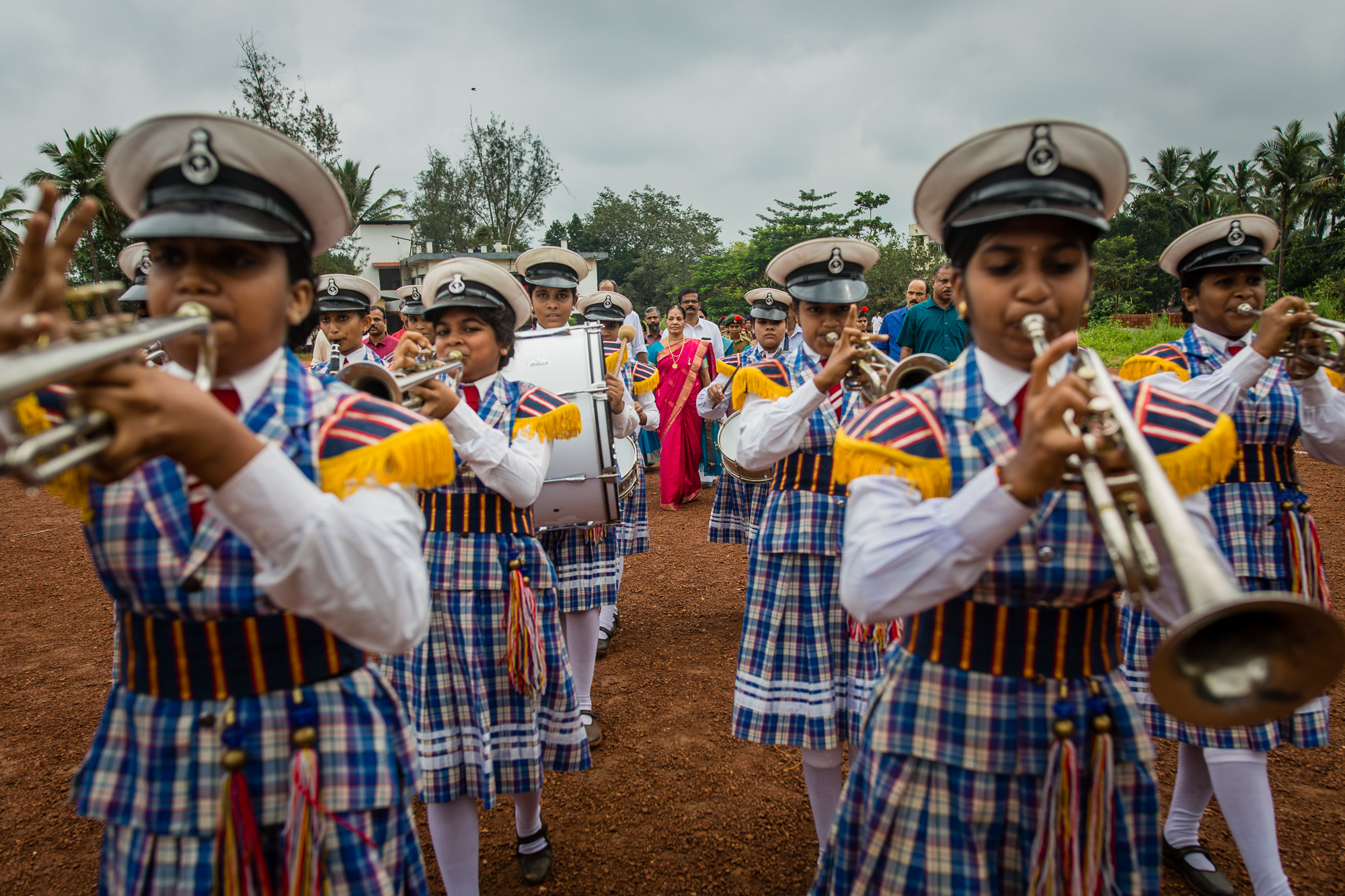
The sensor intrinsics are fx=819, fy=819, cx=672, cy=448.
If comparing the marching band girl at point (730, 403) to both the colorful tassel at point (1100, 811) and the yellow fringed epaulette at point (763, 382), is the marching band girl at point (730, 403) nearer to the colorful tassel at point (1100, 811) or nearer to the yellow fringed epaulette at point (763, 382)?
the yellow fringed epaulette at point (763, 382)

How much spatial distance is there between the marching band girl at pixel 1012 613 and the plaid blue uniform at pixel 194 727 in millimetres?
1088

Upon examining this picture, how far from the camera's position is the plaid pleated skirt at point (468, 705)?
304 cm

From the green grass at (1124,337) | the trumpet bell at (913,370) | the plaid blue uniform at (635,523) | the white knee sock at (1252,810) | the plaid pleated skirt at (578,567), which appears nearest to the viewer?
the trumpet bell at (913,370)

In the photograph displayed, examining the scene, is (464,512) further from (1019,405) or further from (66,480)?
(1019,405)

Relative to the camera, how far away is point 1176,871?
3.34 metres

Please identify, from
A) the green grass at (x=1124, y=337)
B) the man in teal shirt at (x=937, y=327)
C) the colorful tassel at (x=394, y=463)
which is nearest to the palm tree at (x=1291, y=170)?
the green grass at (x=1124, y=337)

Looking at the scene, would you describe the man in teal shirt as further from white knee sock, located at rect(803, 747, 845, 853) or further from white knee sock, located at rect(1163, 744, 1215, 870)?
white knee sock, located at rect(803, 747, 845, 853)

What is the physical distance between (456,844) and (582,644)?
70.1 inches

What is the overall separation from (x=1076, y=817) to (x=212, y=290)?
203 cm

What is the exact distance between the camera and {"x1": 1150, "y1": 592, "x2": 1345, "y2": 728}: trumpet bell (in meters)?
1.22

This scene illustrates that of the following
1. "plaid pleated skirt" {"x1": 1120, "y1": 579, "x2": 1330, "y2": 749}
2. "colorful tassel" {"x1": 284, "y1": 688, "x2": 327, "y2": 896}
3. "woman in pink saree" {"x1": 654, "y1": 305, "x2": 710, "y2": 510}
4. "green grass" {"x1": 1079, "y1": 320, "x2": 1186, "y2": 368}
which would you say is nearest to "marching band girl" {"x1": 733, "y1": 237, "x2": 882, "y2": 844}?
"plaid pleated skirt" {"x1": 1120, "y1": 579, "x2": 1330, "y2": 749}

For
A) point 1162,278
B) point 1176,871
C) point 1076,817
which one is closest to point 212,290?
point 1076,817

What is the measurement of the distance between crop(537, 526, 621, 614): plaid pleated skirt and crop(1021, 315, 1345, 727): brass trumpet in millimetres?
3494

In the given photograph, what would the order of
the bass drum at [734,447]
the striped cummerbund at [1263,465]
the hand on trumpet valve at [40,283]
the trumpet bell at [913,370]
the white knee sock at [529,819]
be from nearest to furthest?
the hand on trumpet valve at [40,283] < the trumpet bell at [913,370] < the striped cummerbund at [1263,465] < the white knee sock at [529,819] < the bass drum at [734,447]
